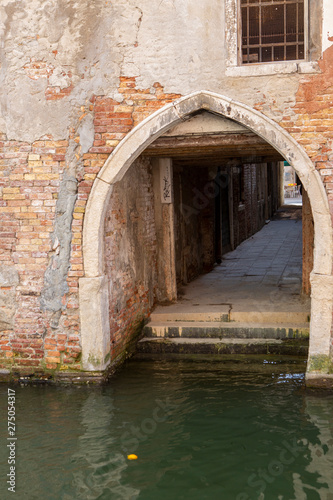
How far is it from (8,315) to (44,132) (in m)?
2.05

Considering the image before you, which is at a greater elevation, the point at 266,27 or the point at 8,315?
the point at 266,27

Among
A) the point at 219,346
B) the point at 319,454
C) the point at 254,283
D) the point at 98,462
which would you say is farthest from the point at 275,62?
the point at 254,283

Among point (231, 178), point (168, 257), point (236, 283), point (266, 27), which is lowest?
point (236, 283)

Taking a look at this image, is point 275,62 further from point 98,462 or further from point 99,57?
point 98,462

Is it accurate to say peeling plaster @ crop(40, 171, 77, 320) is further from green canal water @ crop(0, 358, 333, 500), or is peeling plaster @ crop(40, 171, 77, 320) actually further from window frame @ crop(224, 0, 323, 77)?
window frame @ crop(224, 0, 323, 77)

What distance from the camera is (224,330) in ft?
23.9

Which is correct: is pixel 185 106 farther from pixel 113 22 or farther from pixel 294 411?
pixel 294 411

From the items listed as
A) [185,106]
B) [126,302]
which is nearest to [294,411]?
[126,302]

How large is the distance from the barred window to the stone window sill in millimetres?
316

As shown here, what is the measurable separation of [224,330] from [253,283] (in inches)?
87.3

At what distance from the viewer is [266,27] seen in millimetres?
5836

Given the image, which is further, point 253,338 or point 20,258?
point 253,338

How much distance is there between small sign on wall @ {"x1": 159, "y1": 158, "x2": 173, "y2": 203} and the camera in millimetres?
8172

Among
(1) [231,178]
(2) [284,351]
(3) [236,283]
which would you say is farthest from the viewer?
(1) [231,178]
